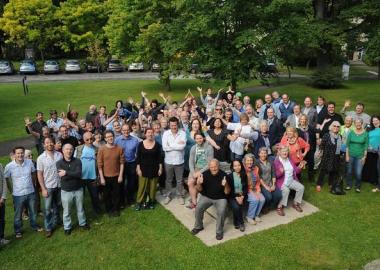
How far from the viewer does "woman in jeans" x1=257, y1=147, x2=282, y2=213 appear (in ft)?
25.7

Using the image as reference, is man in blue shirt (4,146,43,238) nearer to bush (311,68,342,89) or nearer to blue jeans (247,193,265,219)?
blue jeans (247,193,265,219)

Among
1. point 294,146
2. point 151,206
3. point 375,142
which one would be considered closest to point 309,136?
point 294,146

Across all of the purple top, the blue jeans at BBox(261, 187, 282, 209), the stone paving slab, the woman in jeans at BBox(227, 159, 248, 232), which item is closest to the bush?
the stone paving slab

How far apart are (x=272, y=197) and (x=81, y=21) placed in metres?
38.4

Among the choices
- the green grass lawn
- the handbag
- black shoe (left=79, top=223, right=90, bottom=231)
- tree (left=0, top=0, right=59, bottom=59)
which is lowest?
black shoe (left=79, top=223, right=90, bottom=231)

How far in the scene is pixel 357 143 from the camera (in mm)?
8938

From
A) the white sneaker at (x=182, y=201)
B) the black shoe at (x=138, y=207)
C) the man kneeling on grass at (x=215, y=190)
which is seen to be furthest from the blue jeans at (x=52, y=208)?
the man kneeling on grass at (x=215, y=190)

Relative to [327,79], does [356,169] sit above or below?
below

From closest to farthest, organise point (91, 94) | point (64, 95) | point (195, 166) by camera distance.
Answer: point (195, 166)
point (64, 95)
point (91, 94)

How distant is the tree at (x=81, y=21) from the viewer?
40.4m

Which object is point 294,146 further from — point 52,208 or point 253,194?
point 52,208

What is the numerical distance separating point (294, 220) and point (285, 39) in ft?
36.7

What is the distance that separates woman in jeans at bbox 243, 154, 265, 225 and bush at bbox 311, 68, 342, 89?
68.0ft

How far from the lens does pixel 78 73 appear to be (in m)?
39.8
